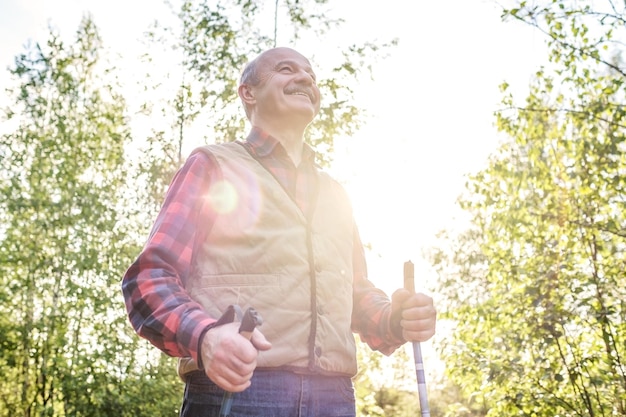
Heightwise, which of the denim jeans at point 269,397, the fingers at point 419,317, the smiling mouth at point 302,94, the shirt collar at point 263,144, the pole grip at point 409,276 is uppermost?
the smiling mouth at point 302,94

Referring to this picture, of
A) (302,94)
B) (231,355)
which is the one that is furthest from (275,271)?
(302,94)

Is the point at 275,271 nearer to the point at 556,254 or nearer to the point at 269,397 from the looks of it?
the point at 269,397

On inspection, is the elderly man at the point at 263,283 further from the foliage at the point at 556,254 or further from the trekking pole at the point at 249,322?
the foliage at the point at 556,254

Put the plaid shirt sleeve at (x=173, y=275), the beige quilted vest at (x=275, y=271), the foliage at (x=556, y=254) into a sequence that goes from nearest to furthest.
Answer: the plaid shirt sleeve at (x=173, y=275)
the beige quilted vest at (x=275, y=271)
the foliage at (x=556, y=254)

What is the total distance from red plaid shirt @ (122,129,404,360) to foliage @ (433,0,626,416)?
14.9 ft

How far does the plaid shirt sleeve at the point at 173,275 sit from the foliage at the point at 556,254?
5.17 meters

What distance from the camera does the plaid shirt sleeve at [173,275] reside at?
1.62 m

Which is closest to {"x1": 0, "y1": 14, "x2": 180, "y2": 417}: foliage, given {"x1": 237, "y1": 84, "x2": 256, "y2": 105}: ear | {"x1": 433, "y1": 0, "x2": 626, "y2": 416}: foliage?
{"x1": 433, "y1": 0, "x2": 626, "y2": 416}: foliage

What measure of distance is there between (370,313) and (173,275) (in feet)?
2.58

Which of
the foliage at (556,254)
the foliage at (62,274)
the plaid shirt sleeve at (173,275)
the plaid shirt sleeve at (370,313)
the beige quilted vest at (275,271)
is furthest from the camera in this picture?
the foliage at (62,274)

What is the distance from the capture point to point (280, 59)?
241 cm

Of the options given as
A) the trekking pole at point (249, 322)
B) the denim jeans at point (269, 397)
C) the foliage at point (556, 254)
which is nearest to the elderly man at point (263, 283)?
the denim jeans at point (269, 397)

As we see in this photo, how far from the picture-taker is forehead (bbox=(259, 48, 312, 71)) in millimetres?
2408

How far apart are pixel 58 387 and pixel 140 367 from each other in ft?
4.46
